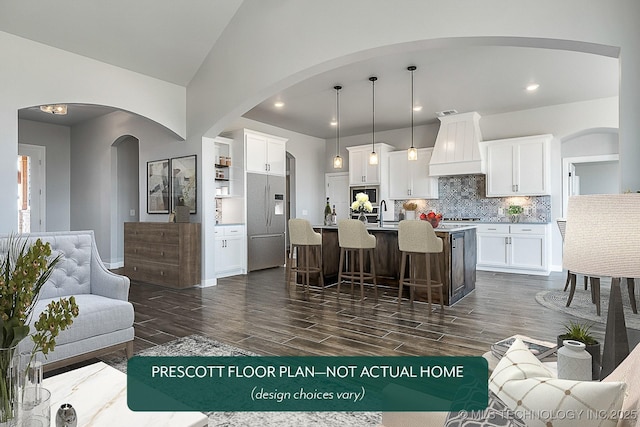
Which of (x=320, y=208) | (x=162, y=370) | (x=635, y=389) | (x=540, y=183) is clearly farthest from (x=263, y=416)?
(x=320, y=208)

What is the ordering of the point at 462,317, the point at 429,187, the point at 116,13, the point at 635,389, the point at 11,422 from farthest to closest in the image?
the point at 429,187
the point at 116,13
the point at 462,317
the point at 11,422
the point at 635,389

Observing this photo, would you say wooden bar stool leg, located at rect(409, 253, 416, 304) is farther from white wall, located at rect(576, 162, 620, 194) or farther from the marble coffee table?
white wall, located at rect(576, 162, 620, 194)

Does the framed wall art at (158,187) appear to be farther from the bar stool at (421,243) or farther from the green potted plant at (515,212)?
the green potted plant at (515,212)

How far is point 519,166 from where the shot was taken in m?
6.79

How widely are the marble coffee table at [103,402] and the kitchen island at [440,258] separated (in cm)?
358

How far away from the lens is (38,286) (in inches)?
41.9

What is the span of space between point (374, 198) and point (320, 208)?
5.69 ft

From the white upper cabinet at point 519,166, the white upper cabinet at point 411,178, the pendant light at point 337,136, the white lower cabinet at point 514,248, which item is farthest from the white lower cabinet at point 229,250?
the white upper cabinet at point 519,166

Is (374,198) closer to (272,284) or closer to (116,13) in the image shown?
(272,284)

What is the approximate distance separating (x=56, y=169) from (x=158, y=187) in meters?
3.40

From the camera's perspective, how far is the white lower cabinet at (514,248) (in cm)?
643

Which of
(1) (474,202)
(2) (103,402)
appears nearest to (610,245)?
(2) (103,402)

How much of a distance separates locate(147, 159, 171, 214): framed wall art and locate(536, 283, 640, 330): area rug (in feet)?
19.4

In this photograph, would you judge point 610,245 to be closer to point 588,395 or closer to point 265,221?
point 588,395
